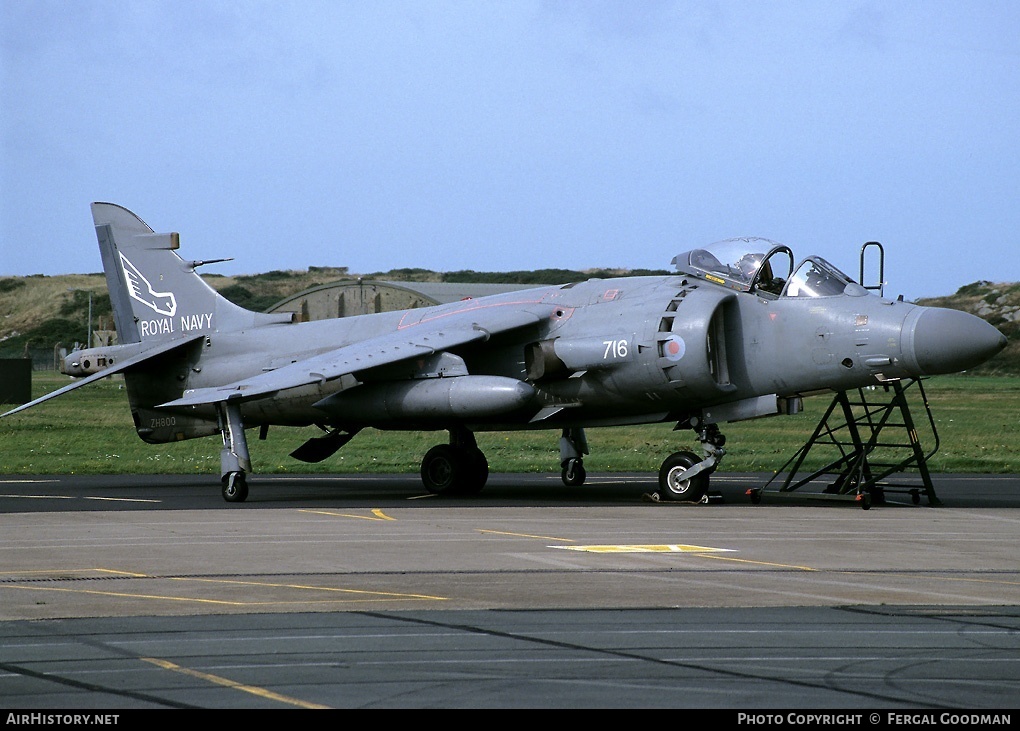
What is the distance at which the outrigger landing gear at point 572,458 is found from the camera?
21.6 m

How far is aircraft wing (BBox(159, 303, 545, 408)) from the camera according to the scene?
18.6 metres

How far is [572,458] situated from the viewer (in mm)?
21656

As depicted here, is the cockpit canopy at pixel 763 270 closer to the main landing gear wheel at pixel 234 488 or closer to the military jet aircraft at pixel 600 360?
the military jet aircraft at pixel 600 360

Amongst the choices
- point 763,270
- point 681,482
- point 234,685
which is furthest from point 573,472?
point 234,685

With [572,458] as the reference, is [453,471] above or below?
below

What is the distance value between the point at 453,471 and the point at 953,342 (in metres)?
7.77

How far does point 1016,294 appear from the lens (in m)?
94.0

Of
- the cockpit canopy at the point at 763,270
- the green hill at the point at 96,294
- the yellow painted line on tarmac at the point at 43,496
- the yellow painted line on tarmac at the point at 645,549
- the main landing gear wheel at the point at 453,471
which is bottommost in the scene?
the yellow painted line on tarmac at the point at 645,549

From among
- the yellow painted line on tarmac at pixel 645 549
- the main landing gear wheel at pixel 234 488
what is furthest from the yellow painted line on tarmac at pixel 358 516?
the yellow painted line on tarmac at pixel 645 549

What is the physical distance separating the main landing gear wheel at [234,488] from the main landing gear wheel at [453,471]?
293cm

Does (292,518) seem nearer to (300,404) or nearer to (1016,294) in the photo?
(300,404)

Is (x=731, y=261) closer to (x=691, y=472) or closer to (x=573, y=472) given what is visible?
(x=691, y=472)

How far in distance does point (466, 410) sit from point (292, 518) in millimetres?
3578

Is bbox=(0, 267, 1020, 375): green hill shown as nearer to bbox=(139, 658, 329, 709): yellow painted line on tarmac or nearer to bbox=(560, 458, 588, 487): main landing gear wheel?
bbox=(560, 458, 588, 487): main landing gear wheel
